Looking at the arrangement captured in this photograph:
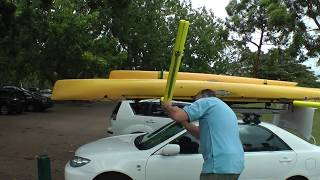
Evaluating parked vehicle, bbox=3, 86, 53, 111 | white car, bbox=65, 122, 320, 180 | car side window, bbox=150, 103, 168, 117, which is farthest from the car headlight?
parked vehicle, bbox=3, 86, 53, 111

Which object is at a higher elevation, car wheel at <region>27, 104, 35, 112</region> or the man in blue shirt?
the man in blue shirt

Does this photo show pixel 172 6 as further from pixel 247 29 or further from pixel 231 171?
pixel 231 171

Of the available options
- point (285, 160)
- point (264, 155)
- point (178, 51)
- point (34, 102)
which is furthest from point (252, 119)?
point (34, 102)

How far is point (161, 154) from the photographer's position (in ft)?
24.8

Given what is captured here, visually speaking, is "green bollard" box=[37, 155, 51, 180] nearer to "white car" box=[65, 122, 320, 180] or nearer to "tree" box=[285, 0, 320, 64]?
"white car" box=[65, 122, 320, 180]

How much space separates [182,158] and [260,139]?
1.19 m

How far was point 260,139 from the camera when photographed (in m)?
7.89

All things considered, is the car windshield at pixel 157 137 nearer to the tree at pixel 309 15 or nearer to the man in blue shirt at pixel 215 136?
the man in blue shirt at pixel 215 136

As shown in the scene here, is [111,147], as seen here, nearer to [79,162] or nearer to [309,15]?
[79,162]

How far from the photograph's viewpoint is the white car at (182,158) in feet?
24.6

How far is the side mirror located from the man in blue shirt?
2134 millimetres

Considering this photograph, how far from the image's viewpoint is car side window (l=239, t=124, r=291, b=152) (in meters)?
7.83

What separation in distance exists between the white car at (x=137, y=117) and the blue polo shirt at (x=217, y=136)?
8850 mm

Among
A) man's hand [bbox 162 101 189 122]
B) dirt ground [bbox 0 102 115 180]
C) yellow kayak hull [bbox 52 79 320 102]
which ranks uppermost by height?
man's hand [bbox 162 101 189 122]
